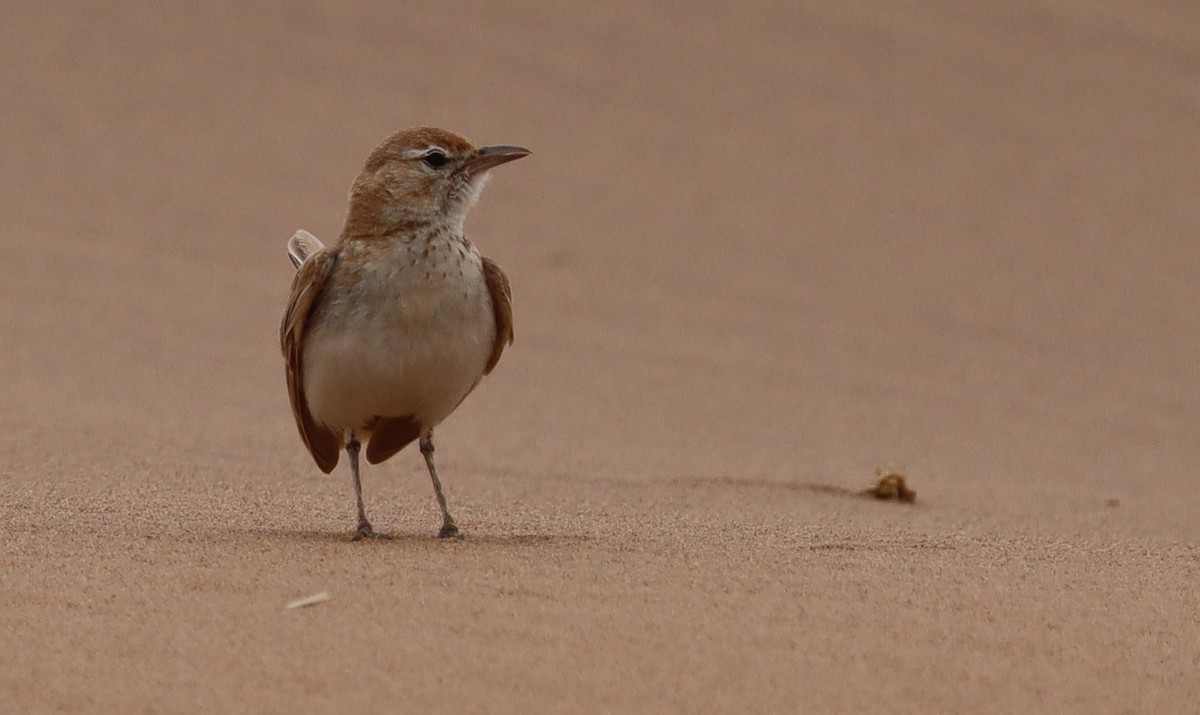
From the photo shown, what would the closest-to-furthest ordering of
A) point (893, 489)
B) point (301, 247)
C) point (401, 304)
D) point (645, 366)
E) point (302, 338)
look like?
point (401, 304) → point (302, 338) → point (301, 247) → point (893, 489) → point (645, 366)

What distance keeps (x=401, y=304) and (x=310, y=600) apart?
138cm

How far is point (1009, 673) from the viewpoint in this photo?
4.77 metres

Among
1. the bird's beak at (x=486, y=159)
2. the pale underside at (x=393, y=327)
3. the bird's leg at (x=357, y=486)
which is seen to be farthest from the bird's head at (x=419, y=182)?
the bird's leg at (x=357, y=486)

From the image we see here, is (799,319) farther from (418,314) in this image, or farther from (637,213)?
→ (418,314)

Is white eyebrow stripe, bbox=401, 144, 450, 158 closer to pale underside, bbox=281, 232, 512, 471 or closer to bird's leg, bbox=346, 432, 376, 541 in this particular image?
pale underside, bbox=281, 232, 512, 471

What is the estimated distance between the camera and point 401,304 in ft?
20.2

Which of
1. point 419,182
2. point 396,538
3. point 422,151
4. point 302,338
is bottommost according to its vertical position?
point 396,538

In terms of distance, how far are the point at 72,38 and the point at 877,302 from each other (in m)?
9.21

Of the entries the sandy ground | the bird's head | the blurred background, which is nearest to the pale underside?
the bird's head

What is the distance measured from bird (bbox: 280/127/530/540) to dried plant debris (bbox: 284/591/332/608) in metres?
1.19

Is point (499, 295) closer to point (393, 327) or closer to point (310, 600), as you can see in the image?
point (393, 327)

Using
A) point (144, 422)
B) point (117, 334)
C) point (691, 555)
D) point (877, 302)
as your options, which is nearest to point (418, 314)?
point (691, 555)

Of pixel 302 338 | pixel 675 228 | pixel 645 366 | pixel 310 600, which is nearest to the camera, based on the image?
pixel 310 600

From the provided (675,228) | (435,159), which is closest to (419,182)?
(435,159)
